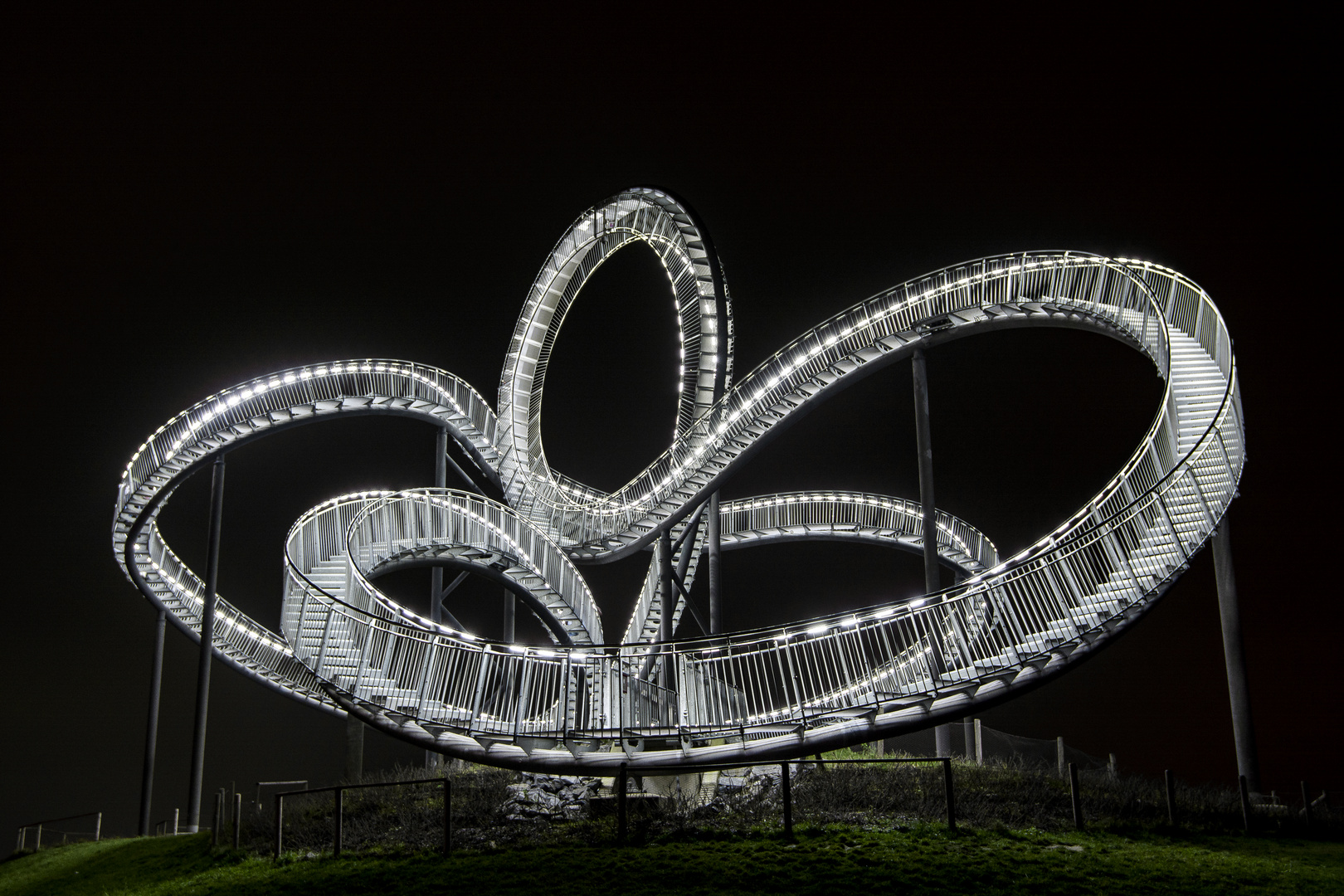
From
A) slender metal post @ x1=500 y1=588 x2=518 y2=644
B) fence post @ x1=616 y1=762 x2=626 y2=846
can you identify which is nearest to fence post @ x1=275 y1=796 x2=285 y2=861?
fence post @ x1=616 y1=762 x2=626 y2=846

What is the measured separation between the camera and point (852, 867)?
37.9ft

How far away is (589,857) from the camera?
12250 millimetres

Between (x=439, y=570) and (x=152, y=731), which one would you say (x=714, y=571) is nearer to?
(x=439, y=570)

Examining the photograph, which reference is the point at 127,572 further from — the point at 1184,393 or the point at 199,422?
the point at 1184,393

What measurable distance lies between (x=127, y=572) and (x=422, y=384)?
889 centimetres

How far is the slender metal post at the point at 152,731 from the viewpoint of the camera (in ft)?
82.1

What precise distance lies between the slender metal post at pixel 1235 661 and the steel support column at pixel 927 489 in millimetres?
4709

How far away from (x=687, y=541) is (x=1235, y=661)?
543 inches

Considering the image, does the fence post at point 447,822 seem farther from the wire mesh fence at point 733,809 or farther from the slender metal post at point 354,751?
the slender metal post at point 354,751

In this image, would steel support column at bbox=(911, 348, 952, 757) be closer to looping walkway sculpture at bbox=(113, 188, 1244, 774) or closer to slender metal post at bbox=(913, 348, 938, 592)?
slender metal post at bbox=(913, 348, 938, 592)

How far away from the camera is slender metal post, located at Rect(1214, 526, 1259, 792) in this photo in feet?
54.4

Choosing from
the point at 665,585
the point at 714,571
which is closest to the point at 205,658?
the point at 665,585

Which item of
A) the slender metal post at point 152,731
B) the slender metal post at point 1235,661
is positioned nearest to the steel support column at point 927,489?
the slender metal post at point 1235,661

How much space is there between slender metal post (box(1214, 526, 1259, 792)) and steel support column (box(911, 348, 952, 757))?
471 centimetres
